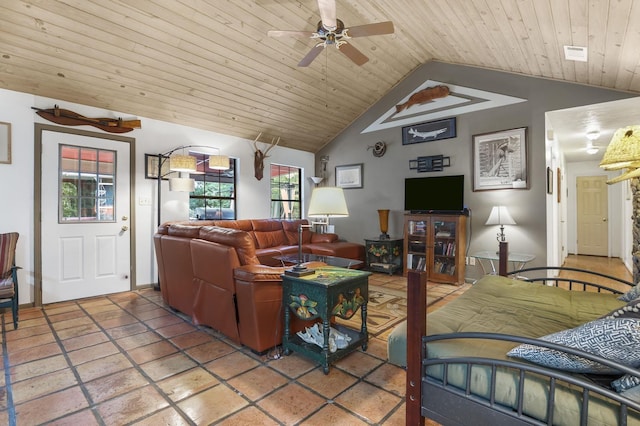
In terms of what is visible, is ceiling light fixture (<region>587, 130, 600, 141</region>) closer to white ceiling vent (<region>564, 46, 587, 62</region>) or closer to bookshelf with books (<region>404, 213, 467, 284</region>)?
white ceiling vent (<region>564, 46, 587, 62</region>)

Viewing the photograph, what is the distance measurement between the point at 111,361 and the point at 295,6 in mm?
3808

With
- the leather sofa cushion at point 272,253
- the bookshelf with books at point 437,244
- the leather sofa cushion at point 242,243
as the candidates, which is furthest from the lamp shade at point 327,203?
the bookshelf with books at point 437,244

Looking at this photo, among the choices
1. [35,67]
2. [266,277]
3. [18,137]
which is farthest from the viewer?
[18,137]

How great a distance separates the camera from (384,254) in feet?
17.7

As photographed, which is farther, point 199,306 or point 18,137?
point 18,137

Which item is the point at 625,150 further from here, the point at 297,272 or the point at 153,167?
the point at 153,167

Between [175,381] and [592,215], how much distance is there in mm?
9047

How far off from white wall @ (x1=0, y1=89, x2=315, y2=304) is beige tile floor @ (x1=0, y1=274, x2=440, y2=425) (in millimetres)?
1237

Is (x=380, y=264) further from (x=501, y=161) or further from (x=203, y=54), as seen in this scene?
(x=203, y=54)

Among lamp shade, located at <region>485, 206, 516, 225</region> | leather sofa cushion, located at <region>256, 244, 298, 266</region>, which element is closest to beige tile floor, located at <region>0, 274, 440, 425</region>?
leather sofa cushion, located at <region>256, 244, 298, 266</region>

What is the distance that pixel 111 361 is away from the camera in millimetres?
2336

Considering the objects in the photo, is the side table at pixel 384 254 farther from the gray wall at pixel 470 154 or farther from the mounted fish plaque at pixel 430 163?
the mounted fish plaque at pixel 430 163

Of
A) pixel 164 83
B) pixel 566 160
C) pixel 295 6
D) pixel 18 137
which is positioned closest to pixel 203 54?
pixel 164 83

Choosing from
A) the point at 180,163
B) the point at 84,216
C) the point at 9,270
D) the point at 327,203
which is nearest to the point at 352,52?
the point at 327,203
